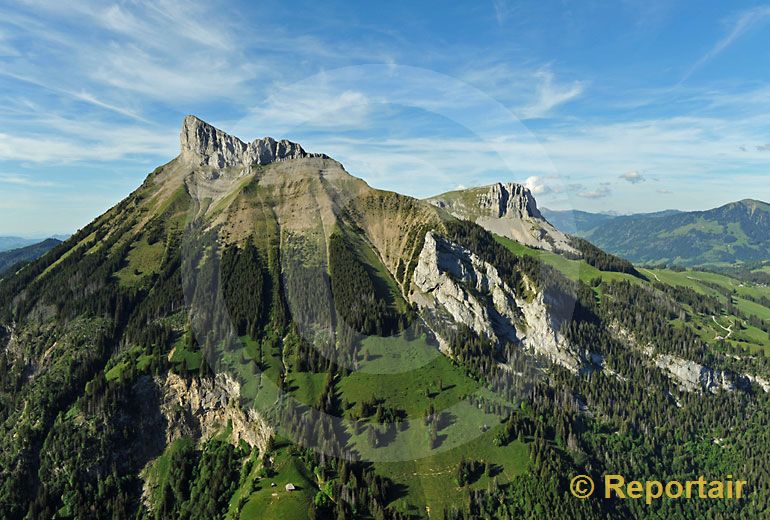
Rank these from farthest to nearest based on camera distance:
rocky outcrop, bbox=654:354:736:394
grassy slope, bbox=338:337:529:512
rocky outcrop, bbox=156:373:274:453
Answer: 1. rocky outcrop, bbox=654:354:736:394
2. rocky outcrop, bbox=156:373:274:453
3. grassy slope, bbox=338:337:529:512

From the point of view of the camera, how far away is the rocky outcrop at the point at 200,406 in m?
138

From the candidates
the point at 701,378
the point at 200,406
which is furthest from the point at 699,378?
the point at 200,406

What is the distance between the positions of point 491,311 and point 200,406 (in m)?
117

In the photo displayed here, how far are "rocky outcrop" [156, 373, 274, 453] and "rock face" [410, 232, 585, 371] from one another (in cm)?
8206

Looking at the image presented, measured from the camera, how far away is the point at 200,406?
462ft

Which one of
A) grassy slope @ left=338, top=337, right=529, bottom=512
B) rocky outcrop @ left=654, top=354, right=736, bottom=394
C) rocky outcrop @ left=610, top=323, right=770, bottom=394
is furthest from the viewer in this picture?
rocky outcrop @ left=610, top=323, right=770, bottom=394

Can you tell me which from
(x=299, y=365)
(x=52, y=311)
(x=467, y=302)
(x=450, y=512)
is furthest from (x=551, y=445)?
(x=52, y=311)

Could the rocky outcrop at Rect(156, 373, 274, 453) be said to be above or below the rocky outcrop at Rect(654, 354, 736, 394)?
above

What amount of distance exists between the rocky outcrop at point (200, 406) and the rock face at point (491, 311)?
269 ft

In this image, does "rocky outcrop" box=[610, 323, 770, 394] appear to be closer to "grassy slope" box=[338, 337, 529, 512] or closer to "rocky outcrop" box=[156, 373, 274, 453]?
"grassy slope" box=[338, 337, 529, 512]

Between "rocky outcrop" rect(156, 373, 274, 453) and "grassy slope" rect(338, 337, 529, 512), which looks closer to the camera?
"grassy slope" rect(338, 337, 529, 512)

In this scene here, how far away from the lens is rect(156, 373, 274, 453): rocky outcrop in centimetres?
13825

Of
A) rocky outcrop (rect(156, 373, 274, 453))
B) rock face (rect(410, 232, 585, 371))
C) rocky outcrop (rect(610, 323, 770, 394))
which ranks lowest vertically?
rocky outcrop (rect(610, 323, 770, 394))

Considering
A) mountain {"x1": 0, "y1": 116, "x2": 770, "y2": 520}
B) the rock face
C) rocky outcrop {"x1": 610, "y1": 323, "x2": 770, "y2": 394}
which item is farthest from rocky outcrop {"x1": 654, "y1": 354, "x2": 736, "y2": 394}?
the rock face
